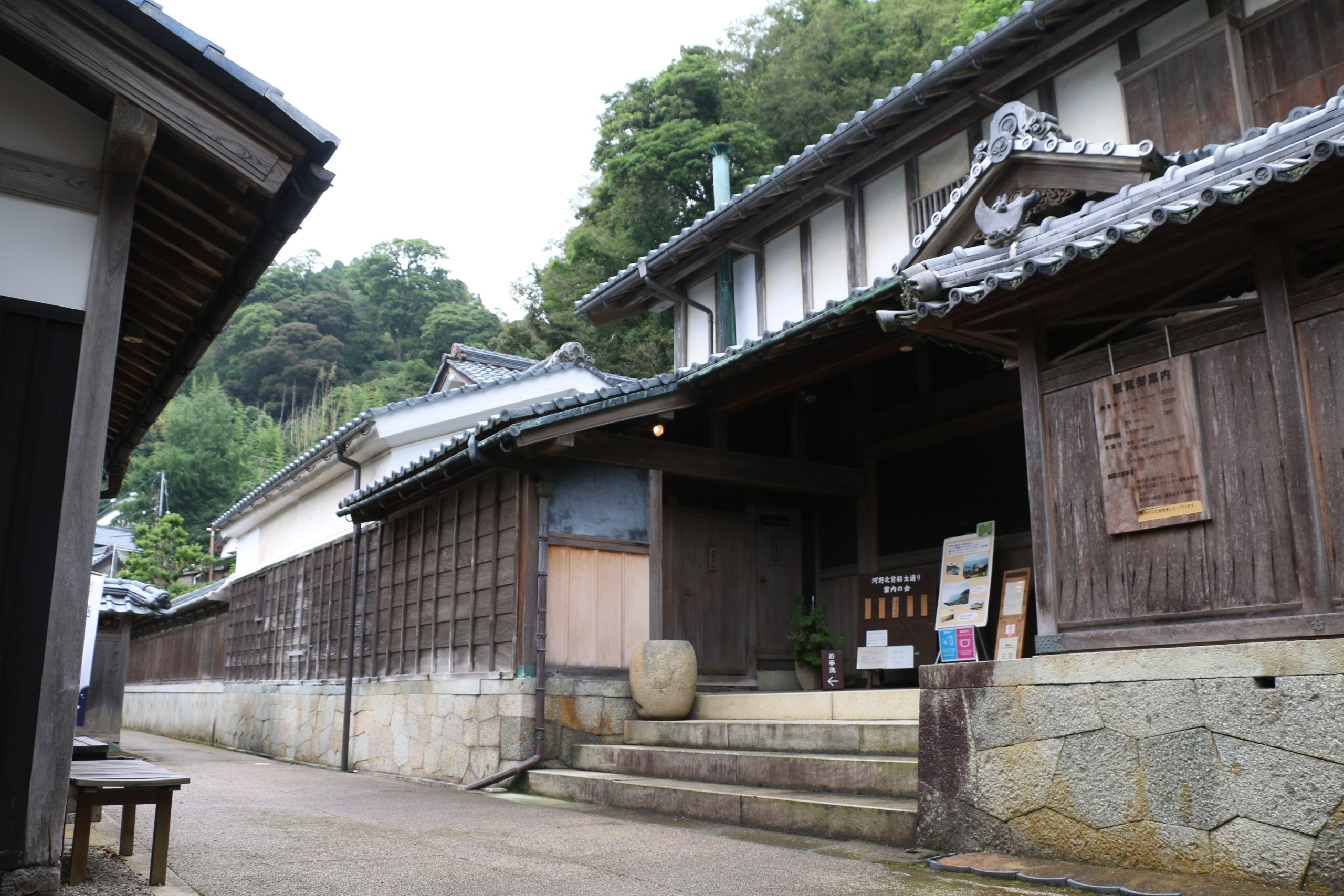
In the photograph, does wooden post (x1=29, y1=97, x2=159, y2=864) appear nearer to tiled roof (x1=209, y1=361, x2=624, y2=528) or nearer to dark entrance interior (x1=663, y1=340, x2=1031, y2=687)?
dark entrance interior (x1=663, y1=340, x2=1031, y2=687)

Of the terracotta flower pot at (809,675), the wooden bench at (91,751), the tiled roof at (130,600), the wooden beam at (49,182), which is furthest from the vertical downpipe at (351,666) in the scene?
the wooden beam at (49,182)

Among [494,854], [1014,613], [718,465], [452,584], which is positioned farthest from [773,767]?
[452,584]

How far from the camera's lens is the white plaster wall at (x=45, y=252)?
15.9 ft

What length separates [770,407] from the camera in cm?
1284

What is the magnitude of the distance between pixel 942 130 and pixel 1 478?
9937 millimetres

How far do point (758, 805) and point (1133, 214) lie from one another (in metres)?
4.73

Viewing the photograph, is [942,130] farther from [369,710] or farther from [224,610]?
[224,610]

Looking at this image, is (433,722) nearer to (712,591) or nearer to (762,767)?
(712,591)

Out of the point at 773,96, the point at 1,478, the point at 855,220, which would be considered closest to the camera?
the point at 1,478

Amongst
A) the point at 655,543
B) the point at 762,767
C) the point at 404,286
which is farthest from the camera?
the point at 404,286

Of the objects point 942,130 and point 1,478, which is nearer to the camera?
point 1,478

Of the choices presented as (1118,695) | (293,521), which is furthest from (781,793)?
(293,521)

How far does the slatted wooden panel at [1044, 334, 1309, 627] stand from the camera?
206 inches

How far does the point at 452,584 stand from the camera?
498 inches
